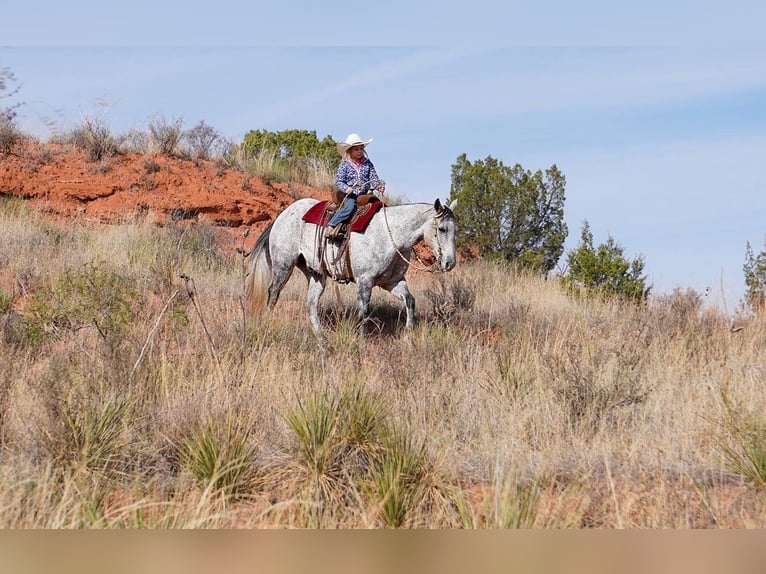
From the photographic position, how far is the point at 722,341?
12.2 metres

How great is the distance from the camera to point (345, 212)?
12.4 m

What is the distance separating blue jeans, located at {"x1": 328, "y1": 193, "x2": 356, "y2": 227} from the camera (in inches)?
487

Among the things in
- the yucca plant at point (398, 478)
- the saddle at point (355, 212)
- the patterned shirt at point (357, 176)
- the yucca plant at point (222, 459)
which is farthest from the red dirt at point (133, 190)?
the yucca plant at point (398, 478)

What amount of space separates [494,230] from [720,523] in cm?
1737

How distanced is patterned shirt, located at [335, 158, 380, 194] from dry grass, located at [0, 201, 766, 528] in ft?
7.64

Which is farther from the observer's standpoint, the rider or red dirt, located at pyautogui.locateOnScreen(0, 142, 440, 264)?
red dirt, located at pyautogui.locateOnScreen(0, 142, 440, 264)

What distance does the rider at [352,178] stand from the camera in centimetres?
1240

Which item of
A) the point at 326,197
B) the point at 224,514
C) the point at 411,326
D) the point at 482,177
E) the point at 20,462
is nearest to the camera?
the point at 224,514

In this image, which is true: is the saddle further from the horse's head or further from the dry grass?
the dry grass

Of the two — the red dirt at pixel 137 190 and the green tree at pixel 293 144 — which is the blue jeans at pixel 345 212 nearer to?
the red dirt at pixel 137 190

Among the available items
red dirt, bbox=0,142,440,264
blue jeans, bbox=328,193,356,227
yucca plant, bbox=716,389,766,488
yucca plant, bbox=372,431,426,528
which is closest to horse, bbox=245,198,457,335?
blue jeans, bbox=328,193,356,227

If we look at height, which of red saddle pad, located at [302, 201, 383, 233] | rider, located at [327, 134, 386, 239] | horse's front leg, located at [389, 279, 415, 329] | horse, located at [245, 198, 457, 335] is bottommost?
horse's front leg, located at [389, 279, 415, 329]

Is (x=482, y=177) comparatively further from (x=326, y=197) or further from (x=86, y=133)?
(x=86, y=133)

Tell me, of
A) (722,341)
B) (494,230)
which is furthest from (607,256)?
(722,341)
